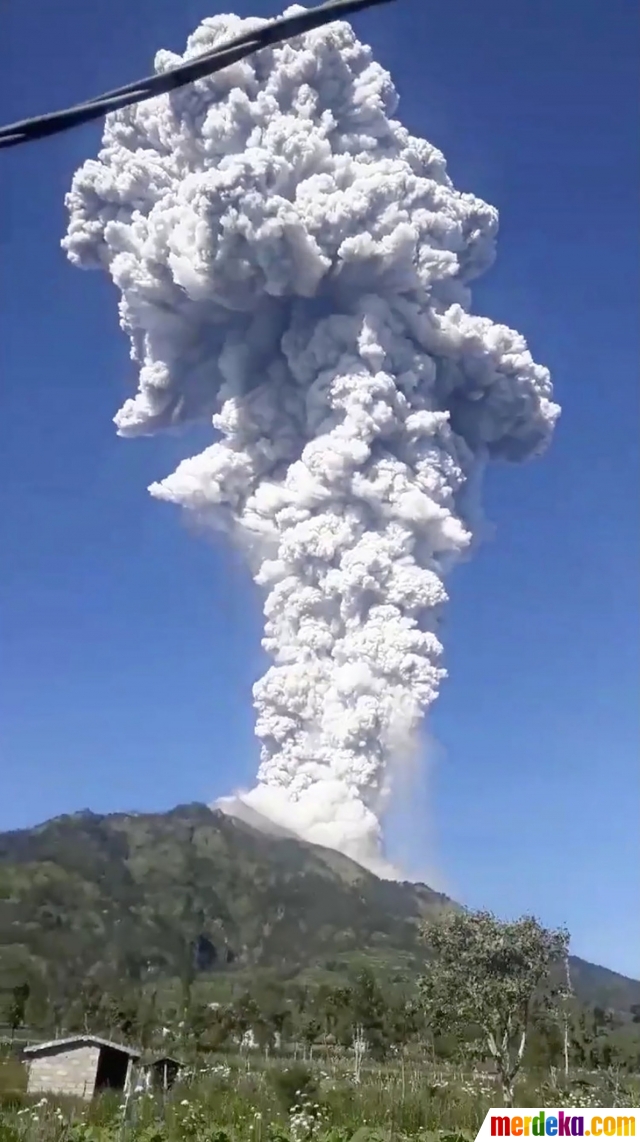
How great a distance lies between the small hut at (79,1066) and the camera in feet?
52.7

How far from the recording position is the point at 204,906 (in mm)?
79188

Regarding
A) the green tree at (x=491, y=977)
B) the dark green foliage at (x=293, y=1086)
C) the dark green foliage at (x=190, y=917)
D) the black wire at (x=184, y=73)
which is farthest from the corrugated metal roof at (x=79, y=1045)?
the dark green foliage at (x=190, y=917)

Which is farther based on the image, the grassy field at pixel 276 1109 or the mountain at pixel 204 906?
the mountain at pixel 204 906

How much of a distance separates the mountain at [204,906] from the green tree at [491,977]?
40602mm

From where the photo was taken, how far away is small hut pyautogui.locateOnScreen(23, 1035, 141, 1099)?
16078 mm

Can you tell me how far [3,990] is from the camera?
51.3 meters

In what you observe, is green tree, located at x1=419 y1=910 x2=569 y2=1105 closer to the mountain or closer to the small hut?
the small hut

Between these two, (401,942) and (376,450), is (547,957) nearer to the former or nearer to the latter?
(376,450)

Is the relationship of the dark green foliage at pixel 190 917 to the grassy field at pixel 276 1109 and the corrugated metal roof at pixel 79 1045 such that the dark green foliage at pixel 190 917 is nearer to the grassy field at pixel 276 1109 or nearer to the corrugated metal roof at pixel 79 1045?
the grassy field at pixel 276 1109

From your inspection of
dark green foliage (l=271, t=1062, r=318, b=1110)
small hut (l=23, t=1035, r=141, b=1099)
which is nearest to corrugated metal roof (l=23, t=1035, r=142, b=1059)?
small hut (l=23, t=1035, r=141, b=1099)

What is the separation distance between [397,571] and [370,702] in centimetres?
431

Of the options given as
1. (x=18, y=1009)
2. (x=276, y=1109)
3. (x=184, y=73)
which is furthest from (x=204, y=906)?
(x=184, y=73)

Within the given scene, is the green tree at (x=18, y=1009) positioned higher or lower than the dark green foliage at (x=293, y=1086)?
higher

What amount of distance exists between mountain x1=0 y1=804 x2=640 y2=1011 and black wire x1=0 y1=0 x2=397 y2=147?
6013 cm
